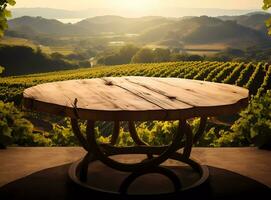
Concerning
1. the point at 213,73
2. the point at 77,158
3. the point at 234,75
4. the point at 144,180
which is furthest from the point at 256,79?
the point at 144,180

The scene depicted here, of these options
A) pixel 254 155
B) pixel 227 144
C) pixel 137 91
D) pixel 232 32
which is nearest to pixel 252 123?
pixel 227 144

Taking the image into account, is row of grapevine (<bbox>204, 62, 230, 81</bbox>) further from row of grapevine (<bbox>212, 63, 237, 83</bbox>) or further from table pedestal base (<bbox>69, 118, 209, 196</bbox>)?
table pedestal base (<bbox>69, 118, 209, 196</bbox>)

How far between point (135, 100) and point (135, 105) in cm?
18

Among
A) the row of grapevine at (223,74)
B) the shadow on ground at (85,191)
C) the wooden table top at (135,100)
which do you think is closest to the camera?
the wooden table top at (135,100)

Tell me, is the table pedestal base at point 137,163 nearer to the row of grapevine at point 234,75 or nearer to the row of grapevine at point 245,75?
the row of grapevine at point 245,75

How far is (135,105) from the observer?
2607 millimetres

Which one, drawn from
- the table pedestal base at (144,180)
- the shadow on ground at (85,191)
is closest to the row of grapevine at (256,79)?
the table pedestal base at (144,180)

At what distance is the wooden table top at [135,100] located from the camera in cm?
248

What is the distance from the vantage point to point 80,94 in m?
3.04

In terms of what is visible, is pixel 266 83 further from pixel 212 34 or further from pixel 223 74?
pixel 212 34

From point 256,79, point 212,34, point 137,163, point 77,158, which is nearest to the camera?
point 137,163

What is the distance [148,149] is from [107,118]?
1.61m

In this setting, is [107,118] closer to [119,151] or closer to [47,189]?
[47,189]

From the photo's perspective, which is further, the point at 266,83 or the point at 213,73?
the point at 213,73
